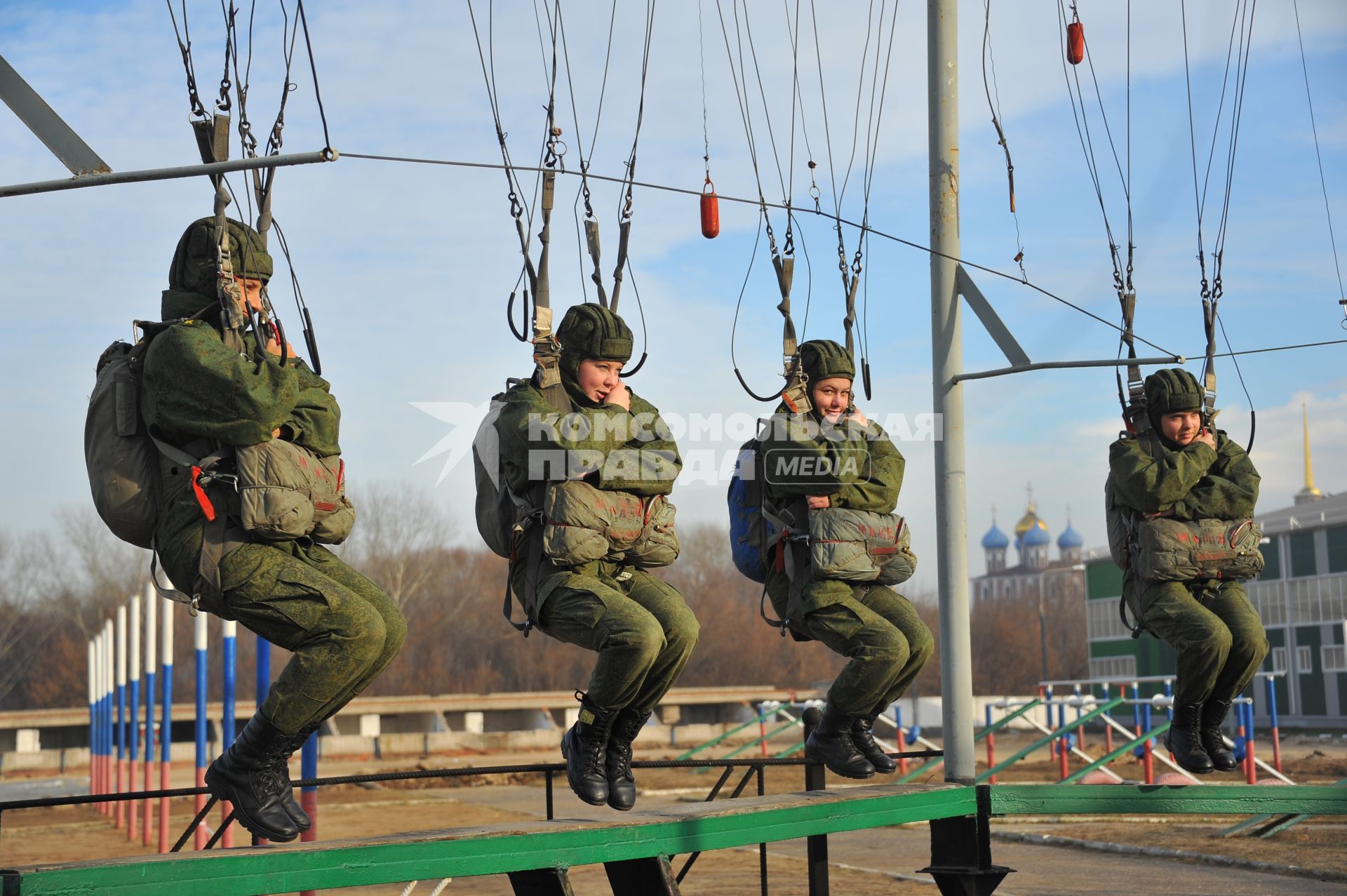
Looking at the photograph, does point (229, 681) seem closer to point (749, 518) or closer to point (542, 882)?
point (749, 518)

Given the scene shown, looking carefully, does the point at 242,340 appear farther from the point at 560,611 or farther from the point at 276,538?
the point at 560,611

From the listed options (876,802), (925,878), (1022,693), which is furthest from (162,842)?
(1022,693)

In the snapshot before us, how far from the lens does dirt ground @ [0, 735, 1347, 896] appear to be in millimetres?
15688

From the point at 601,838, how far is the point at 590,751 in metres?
0.37

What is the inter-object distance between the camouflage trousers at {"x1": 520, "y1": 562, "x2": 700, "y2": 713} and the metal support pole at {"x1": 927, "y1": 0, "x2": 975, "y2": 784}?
2.18m

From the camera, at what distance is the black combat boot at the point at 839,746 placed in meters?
7.47

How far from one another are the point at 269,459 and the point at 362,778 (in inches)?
93.8

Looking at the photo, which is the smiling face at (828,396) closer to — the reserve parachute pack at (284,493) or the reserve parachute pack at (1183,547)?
the reserve parachute pack at (1183,547)

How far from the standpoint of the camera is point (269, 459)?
16.8 feet

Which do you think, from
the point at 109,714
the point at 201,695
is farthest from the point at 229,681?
the point at 109,714

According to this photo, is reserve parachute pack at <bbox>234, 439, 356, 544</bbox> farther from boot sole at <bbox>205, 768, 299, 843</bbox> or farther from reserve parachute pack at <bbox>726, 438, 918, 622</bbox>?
reserve parachute pack at <bbox>726, 438, 918, 622</bbox>

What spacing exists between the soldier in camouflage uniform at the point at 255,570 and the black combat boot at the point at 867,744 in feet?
10.0

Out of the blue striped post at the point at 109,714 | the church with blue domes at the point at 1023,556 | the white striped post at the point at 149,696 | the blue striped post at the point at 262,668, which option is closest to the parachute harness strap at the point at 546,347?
the blue striped post at the point at 262,668

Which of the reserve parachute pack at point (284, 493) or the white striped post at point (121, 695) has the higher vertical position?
the reserve parachute pack at point (284, 493)
